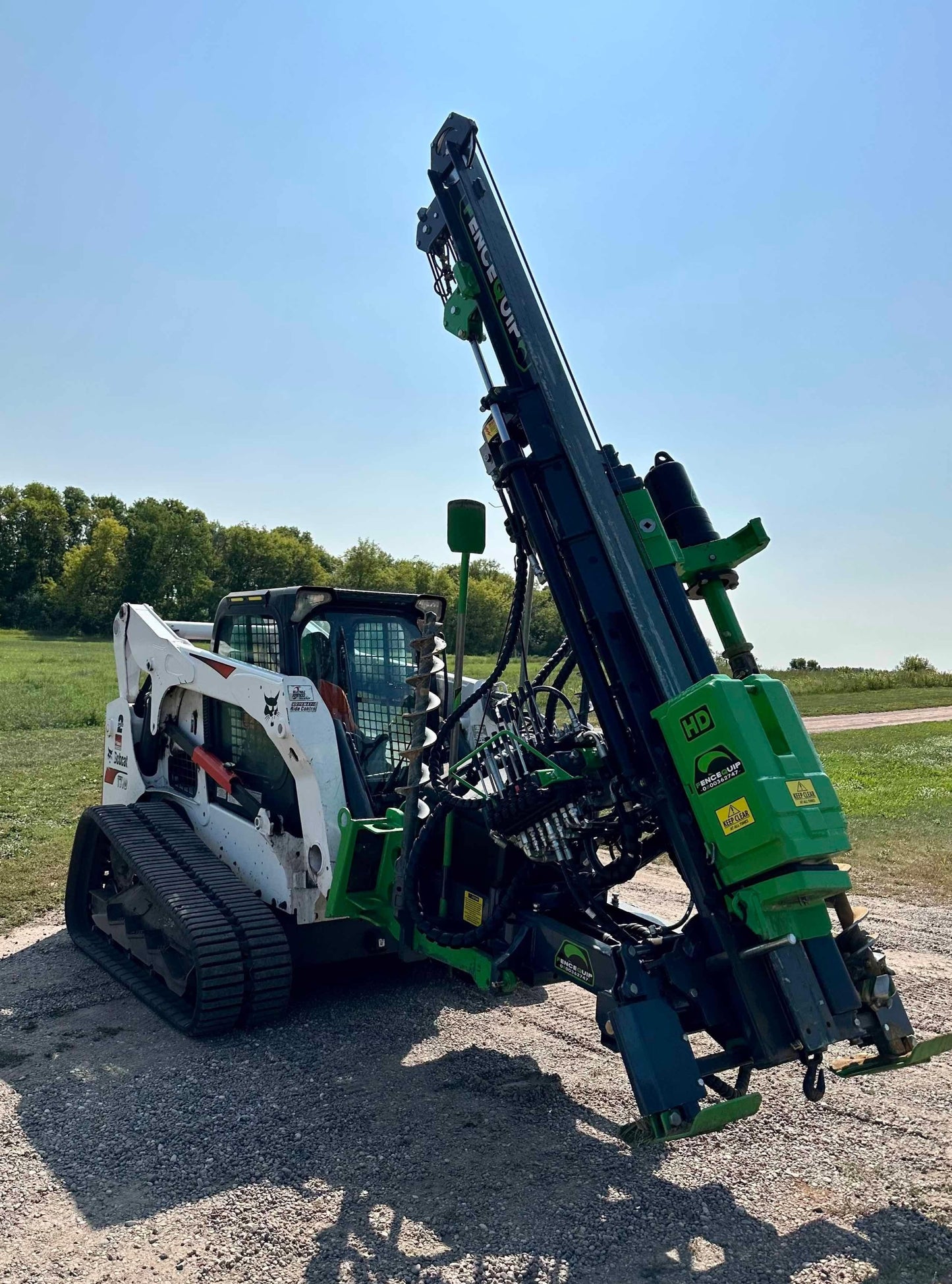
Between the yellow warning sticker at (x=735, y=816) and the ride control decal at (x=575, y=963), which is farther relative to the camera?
the ride control decal at (x=575, y=963)

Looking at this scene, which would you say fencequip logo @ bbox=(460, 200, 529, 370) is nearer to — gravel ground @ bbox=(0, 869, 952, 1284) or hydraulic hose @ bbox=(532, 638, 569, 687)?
hydraulic hose @ bbox=(532, 638, 569, 687)

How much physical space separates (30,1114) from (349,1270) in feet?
6.37

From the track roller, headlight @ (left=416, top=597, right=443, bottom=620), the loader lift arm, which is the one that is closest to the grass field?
Answer: headlight @ (left=416, top=597, right=443, bottom=620)

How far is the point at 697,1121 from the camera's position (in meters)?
3.49

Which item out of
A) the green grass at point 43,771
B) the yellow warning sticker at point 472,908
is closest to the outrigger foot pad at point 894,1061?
the yellow warning sticker at point 472,908

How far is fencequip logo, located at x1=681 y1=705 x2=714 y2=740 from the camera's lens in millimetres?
3793

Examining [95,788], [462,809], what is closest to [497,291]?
[462,809]

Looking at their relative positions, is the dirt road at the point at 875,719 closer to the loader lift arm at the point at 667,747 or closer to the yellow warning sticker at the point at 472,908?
the yellow warning sticker at the point at 472,908

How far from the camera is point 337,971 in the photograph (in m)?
6.41

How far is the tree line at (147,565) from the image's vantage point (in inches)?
2635

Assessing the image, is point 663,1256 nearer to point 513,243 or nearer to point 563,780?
point 563,780

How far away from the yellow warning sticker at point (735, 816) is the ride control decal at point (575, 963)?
844 mm

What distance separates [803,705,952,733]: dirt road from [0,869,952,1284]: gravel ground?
20.7 m

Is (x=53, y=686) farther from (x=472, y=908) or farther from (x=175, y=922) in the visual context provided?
(x=472, y=908)
